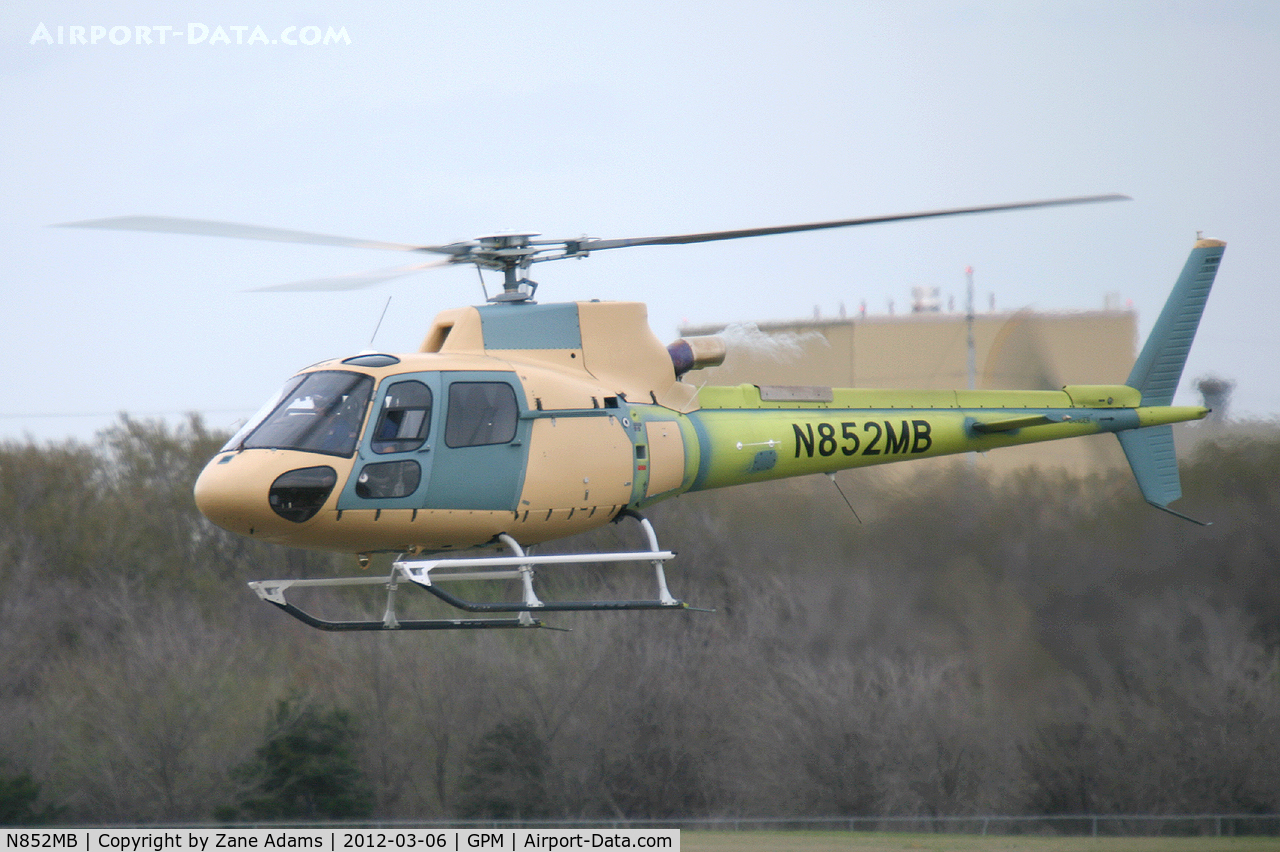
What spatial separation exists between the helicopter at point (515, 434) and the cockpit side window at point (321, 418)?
1cm

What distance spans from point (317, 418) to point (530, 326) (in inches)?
84.7

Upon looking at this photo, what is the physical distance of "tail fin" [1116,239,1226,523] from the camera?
14.9 meters

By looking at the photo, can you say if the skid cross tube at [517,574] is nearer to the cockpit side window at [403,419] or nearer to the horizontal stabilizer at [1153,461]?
the cockpit side window at [403,419]

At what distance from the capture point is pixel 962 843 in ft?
76.7

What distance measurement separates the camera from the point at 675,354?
12055mm

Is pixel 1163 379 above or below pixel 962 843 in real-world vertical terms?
above

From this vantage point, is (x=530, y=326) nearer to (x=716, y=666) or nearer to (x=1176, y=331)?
(x=1176, y=331)

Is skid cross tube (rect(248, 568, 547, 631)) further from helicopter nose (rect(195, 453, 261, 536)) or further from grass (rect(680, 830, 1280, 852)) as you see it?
grass (rect(680, 830, 1280, 852))

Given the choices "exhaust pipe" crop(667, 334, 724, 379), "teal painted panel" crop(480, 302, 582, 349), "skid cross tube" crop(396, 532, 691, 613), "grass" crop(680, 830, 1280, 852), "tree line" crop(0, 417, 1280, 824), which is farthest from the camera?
"grass" crop(680, 830, 1280, 852)

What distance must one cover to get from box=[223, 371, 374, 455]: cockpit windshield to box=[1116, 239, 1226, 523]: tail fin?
8.49 m

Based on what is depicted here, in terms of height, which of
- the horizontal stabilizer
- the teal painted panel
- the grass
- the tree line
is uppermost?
the teal painted panel

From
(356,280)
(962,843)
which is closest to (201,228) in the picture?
(356,280)

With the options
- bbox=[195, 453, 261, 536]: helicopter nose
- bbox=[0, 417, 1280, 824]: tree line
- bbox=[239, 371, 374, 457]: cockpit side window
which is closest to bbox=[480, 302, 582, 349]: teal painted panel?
bbox=[239, 371, 374, 457]: cockpit side window

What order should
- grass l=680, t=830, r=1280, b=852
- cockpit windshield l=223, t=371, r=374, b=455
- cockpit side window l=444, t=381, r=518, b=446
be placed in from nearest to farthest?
cockpit windshield l=223, t=371, r=374, b=455 → cockpit side window l=444, t=381, r=518, b=446 → grass l=680, t=830, r=1280, b=852
